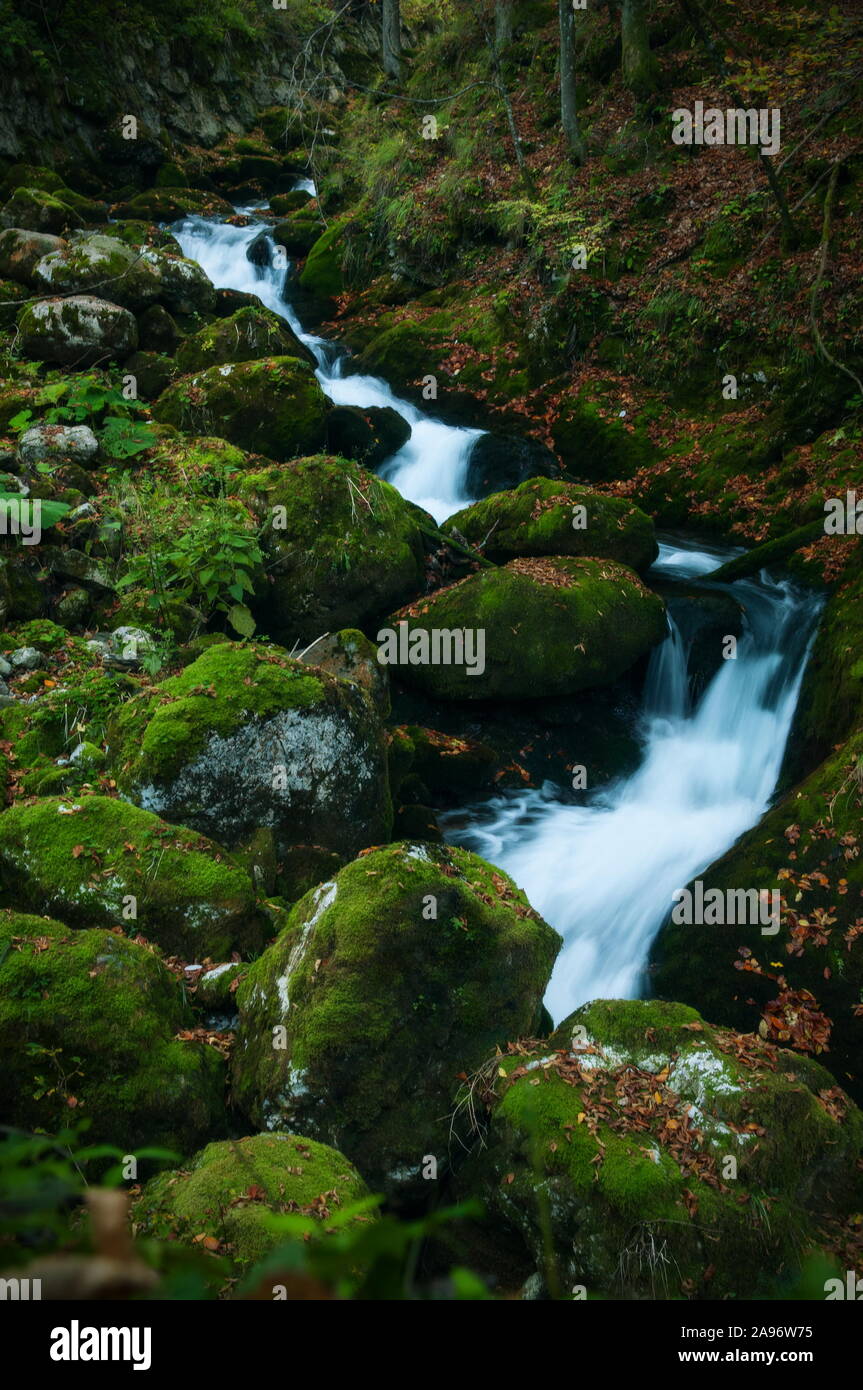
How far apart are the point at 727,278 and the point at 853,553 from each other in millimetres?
6454

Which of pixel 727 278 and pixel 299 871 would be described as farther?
pixel 727 278

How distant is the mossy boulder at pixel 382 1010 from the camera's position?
4.10 metres

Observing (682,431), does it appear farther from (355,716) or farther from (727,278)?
(355,716)

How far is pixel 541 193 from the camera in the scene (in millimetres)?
16203

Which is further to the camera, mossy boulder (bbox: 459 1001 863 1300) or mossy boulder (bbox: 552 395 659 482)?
mossy boulder (bbox: 552 395 659 482)

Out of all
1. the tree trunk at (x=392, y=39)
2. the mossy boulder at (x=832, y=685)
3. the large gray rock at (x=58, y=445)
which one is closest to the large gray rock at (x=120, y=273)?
the large gray rock at (x=58, y=445)

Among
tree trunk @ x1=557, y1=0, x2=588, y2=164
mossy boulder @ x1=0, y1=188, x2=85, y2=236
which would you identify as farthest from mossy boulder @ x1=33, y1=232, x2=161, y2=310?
tree trunk @ x1=557, y1=0, x2=588, y2=164

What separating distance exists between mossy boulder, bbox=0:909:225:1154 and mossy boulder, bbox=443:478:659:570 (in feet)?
24.7

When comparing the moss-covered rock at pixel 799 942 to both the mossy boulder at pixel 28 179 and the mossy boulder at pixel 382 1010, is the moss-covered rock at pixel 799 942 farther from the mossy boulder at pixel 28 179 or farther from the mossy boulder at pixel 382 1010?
the mossy boulder at pixel 28 179

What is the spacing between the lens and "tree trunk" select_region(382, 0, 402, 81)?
72.6 ft

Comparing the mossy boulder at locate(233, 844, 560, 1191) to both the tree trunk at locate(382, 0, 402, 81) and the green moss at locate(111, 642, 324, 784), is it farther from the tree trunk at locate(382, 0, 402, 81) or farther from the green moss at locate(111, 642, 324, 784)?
the tree trunk at locate(382, 0, 402, 81)

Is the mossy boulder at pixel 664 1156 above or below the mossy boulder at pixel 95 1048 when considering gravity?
below

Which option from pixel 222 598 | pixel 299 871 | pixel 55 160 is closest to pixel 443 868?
pixel 299 871

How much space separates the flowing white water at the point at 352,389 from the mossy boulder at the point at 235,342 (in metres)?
1.92
